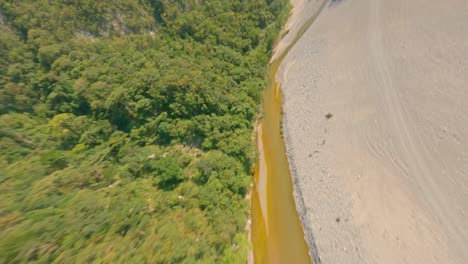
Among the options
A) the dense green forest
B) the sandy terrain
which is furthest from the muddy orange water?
the dense green forest

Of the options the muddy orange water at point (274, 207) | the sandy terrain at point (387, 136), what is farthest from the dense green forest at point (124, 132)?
the sandy terrain at point (387, 136)

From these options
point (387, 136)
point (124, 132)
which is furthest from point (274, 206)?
point (124, 132)

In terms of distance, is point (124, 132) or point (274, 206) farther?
point (124, 132)

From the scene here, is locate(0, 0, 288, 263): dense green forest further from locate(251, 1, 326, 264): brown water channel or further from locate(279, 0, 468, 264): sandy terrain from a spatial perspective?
locate(279, 0, 468, 264): sandy terrain

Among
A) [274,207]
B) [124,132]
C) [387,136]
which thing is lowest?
[387,136]

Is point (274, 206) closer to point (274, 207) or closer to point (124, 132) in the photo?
point (274, 207)

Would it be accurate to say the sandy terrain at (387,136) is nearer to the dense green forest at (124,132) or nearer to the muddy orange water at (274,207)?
the muddy orange water at (274,207)
